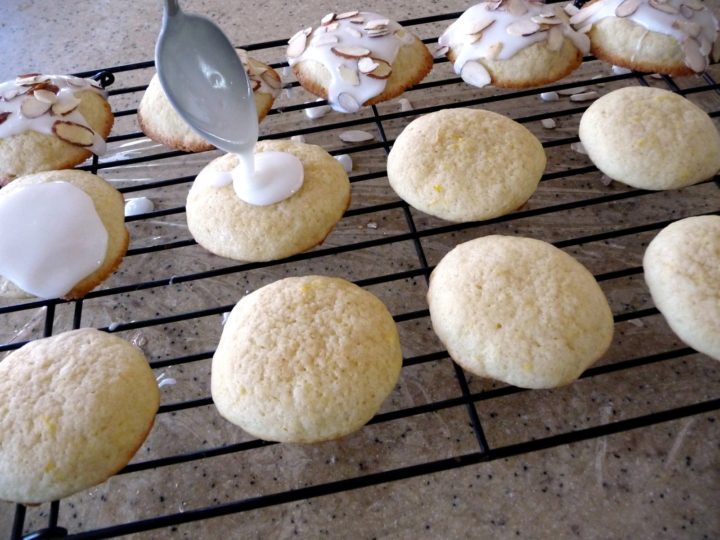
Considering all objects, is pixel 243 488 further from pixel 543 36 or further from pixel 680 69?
pixel 680 69

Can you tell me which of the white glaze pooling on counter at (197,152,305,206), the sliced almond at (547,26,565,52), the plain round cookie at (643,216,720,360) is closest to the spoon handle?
the white glaze pooling on counter at (197,152,305,206)

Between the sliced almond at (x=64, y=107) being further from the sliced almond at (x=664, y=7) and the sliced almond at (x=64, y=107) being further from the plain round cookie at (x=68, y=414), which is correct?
the sliced almond at (x=664, y=7)

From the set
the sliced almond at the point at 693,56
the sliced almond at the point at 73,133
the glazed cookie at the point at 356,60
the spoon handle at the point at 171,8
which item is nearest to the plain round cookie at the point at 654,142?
the sliced almond at the point at 693,56

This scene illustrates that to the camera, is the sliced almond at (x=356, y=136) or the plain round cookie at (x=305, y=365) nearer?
the plain round cookie at (x=305, y=365)

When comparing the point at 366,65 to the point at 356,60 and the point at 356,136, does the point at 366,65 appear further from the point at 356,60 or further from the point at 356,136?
the point at 356,136

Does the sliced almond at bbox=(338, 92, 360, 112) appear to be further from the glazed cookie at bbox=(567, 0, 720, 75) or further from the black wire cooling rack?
the glazed cookie at bbox=(567, 0, 720, 75)

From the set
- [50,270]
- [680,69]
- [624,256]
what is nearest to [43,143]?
[50,270]
